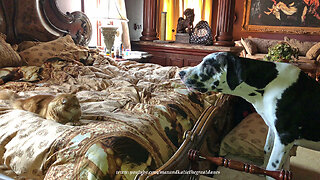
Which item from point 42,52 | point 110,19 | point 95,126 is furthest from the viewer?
point 110,19

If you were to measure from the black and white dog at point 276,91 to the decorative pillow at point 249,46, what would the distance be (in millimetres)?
6310

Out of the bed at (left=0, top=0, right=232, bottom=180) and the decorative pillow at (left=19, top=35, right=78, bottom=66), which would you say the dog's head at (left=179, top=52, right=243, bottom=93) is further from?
the decorative pillow at (left=19, top=35, right=78, bottom=66)

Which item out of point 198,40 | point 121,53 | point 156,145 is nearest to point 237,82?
point 156,145

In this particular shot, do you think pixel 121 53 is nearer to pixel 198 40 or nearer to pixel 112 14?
pixel 112 14

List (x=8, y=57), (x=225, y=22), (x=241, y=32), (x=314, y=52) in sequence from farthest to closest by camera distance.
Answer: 1. (x=241, y=32)
2. (x=314, y=52)
3. (x=225, y=22)
4. (x=8, y=57)

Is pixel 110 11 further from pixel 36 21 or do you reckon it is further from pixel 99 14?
pixel 36 21

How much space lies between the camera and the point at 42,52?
2.54m

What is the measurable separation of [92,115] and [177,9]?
675 centimetres

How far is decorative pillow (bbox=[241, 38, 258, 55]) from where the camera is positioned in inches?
287

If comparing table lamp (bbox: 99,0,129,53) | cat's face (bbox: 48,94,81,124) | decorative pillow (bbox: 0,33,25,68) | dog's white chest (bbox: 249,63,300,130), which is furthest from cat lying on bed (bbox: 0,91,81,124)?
table lamp (bbox: 99,0,129,53)

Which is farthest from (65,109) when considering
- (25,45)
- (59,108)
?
(25,45)

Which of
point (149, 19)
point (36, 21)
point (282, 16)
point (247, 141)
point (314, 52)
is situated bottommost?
point (247, 141)

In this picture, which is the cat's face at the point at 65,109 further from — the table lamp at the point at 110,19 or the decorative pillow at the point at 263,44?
the decorative pillow at the point at 263,44

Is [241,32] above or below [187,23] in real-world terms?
below
